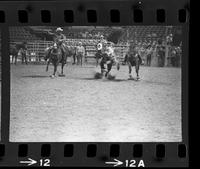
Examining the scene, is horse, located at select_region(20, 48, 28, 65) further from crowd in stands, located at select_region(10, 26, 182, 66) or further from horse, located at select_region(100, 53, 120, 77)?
horse, located at select_region(100, 53, 120, 77)

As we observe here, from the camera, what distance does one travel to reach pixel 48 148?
13.8 ft

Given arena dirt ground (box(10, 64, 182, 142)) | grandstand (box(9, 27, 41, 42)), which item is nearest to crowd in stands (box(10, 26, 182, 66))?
grandstand (box(9, 27, 41, 42))

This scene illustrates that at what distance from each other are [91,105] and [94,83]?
0.58ft

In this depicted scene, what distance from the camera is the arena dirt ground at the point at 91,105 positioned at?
421 cm

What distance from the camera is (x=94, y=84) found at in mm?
4270

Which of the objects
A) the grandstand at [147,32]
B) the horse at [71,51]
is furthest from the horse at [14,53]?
the grandstand at [147,32]

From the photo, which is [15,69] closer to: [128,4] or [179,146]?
[128,4]

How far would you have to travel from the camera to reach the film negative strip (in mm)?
4184

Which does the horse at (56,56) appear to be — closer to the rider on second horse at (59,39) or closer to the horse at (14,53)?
the rider on second horse at (59,39)

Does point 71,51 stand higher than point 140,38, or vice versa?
point 140,38

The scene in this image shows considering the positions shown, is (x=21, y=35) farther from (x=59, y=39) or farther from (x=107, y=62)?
(x=107, y=62)


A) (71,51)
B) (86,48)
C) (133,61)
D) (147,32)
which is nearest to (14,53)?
(71,51)
